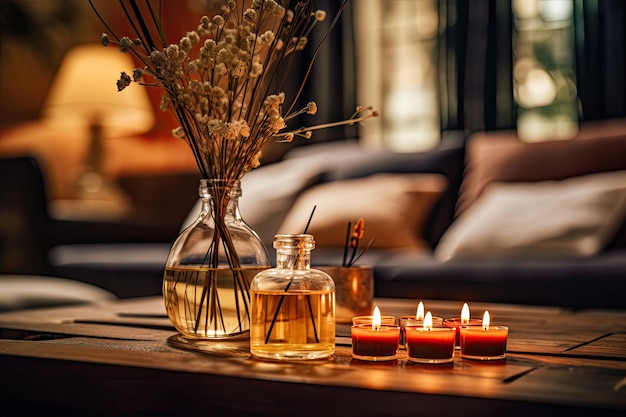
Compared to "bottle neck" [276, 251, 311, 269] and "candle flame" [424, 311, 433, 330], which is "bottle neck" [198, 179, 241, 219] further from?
"candle flame" [424, 311, 433, 330]

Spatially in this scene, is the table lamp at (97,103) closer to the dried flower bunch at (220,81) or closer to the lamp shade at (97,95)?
the lamp shade at (97,95)

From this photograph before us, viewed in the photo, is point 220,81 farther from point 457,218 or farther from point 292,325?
point 457,218

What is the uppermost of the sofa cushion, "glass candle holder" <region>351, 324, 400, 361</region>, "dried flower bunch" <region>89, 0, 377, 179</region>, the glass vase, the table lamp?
the table lamp

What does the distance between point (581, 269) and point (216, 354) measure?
1461mm

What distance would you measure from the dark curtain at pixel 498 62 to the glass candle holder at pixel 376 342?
2988 millimetres

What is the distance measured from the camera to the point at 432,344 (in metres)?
0.90

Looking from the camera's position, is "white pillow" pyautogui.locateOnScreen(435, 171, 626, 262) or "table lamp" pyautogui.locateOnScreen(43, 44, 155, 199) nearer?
"white pillow" pyautogui.locateOnScreen(435, 171, 626, 262)

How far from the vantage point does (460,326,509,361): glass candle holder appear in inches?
36.2

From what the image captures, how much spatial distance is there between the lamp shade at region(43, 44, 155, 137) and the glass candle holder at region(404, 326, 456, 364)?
11.9 ft

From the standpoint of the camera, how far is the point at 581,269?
2178 millimetres

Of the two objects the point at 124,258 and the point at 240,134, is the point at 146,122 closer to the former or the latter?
the point at 124,258

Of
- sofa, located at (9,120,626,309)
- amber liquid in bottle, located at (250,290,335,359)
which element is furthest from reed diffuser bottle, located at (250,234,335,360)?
sofa, located at (9,120,626,309)

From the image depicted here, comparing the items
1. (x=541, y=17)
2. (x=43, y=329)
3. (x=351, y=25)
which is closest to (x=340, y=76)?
(x=351, y=25)

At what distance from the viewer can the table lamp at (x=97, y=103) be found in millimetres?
4312
